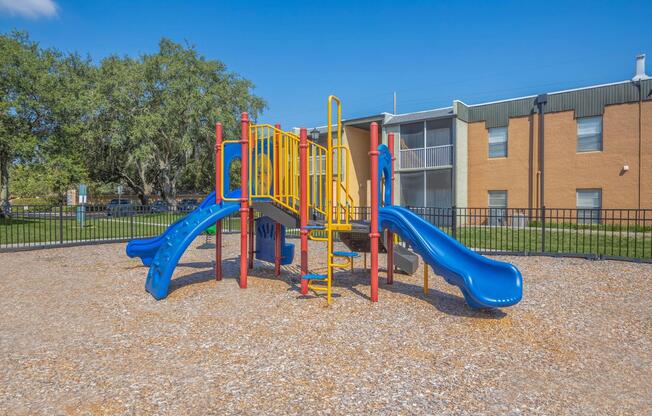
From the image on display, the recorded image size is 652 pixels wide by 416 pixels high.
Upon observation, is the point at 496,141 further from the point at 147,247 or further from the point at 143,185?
the point at 143,185

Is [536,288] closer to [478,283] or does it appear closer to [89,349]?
[478,283]

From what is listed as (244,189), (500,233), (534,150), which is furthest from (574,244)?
(244,189)

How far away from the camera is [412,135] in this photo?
2456 centimetres

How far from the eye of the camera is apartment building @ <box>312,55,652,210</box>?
18703 millimetres

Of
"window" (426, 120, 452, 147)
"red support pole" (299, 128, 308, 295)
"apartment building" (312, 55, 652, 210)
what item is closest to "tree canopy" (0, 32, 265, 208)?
"apartment building" (312, 55, 652, 210)

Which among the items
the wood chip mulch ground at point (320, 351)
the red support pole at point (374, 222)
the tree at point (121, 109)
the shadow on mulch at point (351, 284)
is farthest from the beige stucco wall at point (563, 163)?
the tree at point (121, 109)

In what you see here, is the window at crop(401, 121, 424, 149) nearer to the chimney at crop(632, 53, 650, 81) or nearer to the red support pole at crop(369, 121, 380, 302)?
the chimney at crop(632, 53, 650, 81)

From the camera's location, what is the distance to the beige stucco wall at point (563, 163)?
734 inches

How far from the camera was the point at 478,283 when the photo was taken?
18.5ft

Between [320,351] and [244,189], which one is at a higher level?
[244,189]

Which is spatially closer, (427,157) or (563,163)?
(563,163)

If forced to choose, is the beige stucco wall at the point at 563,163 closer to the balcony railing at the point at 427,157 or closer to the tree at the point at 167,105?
the balcony railing at the point at 427,157

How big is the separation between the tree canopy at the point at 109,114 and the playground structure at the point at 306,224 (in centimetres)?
1815

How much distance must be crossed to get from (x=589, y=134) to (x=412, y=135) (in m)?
8.79
